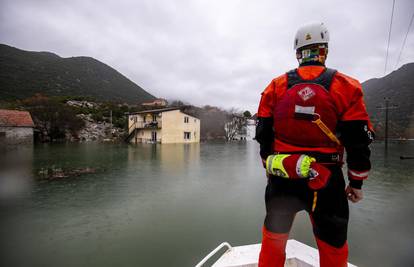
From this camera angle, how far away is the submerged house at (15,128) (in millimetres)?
15797

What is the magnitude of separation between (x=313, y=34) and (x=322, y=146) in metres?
0.74

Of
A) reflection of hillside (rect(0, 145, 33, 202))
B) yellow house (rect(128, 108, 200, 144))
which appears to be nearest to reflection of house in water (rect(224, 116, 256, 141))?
yellow house (rect(128, 108, 200, 144))

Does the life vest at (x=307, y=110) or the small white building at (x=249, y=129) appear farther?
the small white building at (x=249, y=129)

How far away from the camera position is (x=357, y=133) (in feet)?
3.67

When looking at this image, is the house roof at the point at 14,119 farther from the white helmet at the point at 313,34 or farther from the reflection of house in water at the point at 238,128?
the reflection of house in water at the point at 238,128

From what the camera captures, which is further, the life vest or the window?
the window

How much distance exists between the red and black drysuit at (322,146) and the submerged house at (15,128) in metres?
21.3

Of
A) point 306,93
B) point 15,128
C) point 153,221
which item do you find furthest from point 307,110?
point 15,128

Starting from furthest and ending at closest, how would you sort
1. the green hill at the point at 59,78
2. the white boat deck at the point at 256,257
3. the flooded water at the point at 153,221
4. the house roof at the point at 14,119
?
the green hill at the point at 59,78 < the house roof at the point at 14,119 < the flooded water at the point at 153,221 < the white boat deck at the point at 256,257

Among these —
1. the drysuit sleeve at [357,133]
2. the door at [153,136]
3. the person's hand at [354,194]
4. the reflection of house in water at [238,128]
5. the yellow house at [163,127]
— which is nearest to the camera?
the drysuit sleeve at [357,133]

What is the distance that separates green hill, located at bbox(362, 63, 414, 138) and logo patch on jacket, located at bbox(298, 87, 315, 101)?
117 feet

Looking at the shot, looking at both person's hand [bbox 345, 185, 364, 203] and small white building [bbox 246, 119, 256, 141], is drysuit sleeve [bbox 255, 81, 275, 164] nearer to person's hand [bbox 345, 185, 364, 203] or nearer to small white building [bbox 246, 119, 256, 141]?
person's hand [bbox 345, 185, 364, 203]

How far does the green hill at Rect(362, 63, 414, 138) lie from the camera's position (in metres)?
31.0

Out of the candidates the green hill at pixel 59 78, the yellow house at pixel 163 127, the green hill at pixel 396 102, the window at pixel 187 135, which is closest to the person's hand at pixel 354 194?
the yellow house at pixel 163 127
